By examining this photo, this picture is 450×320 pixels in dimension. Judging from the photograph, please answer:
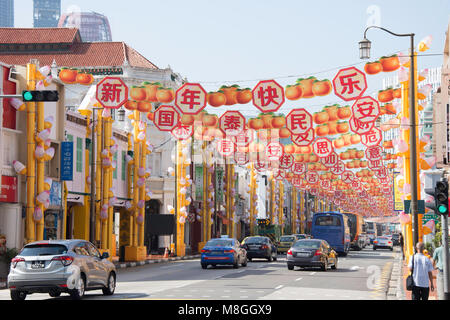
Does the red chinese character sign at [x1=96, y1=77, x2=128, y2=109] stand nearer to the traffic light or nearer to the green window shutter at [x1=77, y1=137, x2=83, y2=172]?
the green window shutter at [x1=77, y1=137, x2=83, y2=172]

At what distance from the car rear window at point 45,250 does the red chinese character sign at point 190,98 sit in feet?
32.5

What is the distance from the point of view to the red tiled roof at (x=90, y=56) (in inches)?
2729

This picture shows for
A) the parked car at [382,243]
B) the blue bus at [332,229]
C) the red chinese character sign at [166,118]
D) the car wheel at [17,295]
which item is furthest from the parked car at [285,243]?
the car wheel at [17,295]

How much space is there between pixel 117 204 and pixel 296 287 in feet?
80.5

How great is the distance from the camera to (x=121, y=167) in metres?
Answer: 49.2

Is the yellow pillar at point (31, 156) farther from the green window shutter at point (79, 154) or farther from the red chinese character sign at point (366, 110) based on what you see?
the red chinese character sign at point (366, 110)

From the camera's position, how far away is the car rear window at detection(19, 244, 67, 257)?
19.8 m

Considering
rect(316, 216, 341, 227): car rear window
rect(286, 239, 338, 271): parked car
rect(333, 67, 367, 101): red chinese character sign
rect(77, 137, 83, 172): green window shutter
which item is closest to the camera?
rect(333, 67, 367, 101): red chinese character sign

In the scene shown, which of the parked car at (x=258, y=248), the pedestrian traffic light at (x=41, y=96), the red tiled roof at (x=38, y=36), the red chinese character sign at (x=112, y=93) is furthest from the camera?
the red tiled roof at (x=38, y=36)

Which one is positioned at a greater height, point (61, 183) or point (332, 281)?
point (61, 183)

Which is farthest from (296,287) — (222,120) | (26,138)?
(26,138)

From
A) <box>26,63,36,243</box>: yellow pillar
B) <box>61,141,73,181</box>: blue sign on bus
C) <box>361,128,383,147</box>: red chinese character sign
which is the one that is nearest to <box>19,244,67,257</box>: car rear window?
<box>26,63,36,243</box>: yellow pillar

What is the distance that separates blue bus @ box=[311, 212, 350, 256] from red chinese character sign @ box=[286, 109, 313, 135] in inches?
1112

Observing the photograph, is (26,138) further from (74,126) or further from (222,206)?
(222,206)
